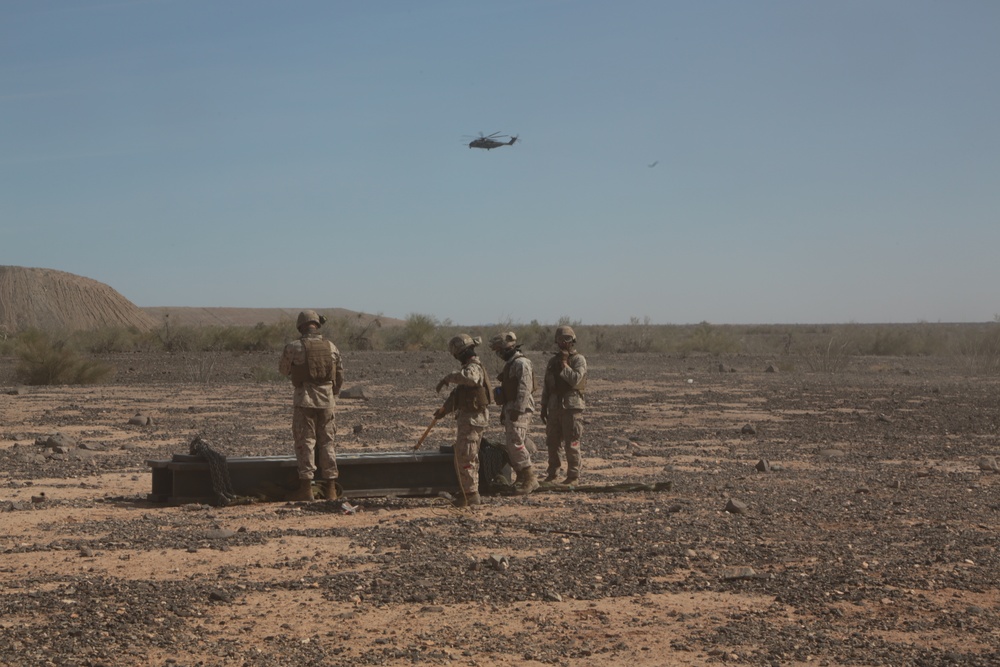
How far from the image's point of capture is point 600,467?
1454cm

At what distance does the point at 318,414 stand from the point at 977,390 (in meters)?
20.8

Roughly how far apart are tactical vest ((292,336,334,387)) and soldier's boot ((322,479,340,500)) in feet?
3.27

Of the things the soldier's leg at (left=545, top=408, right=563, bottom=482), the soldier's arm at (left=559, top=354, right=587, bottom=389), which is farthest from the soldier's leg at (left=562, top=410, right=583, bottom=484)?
the soldier's arm at (left=559, top=354, right=587, bottom=389)

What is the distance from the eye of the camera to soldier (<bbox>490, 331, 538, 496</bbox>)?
38.8ft

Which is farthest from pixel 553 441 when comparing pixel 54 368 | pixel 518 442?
pixel 54 368

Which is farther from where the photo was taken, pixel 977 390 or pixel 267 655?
pixel 977 390

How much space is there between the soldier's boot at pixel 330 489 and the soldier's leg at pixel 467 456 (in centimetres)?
125

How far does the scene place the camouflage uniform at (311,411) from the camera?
37.2ft

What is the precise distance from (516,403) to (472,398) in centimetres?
83

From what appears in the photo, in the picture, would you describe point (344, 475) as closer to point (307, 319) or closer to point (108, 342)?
point (307, 319)

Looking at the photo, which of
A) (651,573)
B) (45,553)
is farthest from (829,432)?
(45,553)

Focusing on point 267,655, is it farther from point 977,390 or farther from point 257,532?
point 977,390

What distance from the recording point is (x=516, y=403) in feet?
38.8

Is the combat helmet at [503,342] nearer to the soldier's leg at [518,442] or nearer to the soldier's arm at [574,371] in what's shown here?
the soldier's leg at [518,442]
